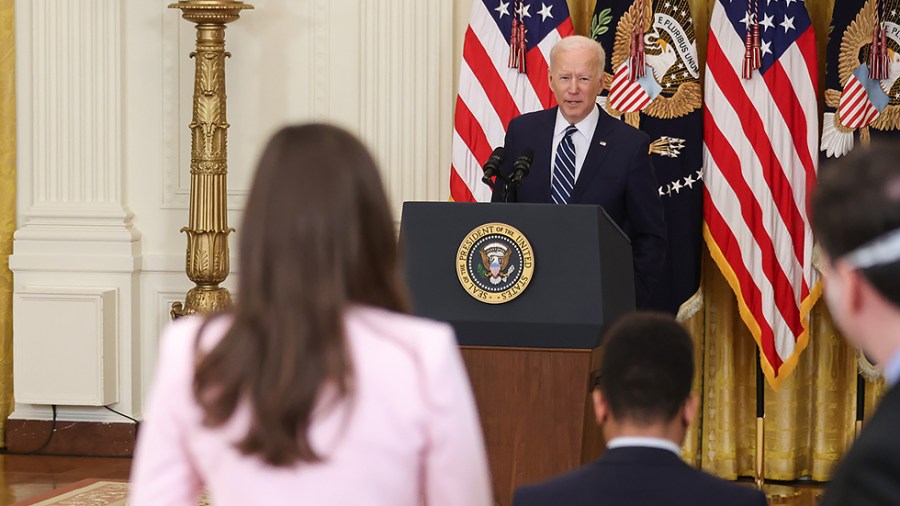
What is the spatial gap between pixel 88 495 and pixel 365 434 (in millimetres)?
4310

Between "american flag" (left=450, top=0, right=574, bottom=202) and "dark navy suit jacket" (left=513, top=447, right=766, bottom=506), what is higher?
"american flag" (left=450, top=0, right=574, bottom=202)

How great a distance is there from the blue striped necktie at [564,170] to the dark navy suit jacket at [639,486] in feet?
7.90

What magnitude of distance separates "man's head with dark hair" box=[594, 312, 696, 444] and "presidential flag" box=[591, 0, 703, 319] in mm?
3686

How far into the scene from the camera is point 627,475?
1915 millimetres

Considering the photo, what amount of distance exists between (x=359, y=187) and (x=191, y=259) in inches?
185

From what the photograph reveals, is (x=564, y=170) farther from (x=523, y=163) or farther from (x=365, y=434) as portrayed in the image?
(x=365, y=434)

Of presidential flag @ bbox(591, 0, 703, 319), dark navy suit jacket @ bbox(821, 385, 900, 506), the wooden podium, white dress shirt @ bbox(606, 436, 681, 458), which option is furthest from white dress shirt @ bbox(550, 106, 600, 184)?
dark navy suit jacket @ bbox(821, 385, 900, 506)

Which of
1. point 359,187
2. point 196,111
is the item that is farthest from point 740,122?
point 359,187

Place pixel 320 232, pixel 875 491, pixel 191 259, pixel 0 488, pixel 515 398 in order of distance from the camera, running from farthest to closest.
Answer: pixel 191 259
pixel 0 488
pixel 515 398
pixel 320 232
pixel 875 491

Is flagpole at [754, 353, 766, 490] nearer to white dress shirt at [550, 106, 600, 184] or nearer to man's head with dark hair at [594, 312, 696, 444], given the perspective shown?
white dress shirt at [550, 106, 600, 184]

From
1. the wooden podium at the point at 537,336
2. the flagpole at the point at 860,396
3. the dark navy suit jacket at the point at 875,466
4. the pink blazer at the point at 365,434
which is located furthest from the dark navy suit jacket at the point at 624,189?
the dark navy suit jacket at the point at 875,466

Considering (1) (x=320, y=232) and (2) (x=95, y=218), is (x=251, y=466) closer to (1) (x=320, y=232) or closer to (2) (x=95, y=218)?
(1) (x=320, y=232)

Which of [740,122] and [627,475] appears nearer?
[627,475]

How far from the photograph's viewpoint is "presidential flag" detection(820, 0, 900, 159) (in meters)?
5.60
